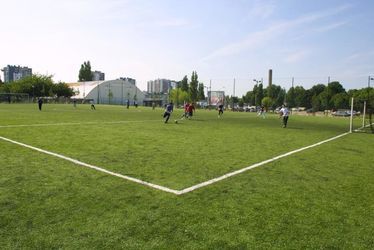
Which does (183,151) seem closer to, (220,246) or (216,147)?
(216,147)

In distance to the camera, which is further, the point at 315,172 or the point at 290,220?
the point at 315,172

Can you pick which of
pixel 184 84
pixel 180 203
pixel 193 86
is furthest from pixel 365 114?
pixel 184 84

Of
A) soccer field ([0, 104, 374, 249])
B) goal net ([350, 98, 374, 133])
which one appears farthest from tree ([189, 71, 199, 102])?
soccer field ([0, 104, 374, 249])

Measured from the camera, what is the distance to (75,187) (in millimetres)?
6641

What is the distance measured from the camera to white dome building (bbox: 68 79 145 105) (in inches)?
5231

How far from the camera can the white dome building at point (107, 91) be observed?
436 feet

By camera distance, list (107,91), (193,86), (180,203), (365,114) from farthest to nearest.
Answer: (107,91), (193,86), (365,114), (180,203)

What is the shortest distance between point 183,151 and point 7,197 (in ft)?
21.9

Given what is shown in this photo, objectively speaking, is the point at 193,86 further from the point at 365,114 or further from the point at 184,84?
the point at 365,114

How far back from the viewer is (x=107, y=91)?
14075cm

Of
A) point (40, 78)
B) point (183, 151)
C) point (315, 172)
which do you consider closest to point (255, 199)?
point (315, 172)

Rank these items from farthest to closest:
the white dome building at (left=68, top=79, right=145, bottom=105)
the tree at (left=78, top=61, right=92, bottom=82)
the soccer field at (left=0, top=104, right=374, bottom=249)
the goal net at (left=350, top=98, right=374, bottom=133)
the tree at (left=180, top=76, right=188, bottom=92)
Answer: the tree at (left=78, top=61, right=92, bottom=82) → the tree at (left=180, top=76, right=188, bottom=92) → the white dome building at (left=68, top=79, right=145, bottom=105) → the goal net at (left=350, top=98, right=374, bottom=133) → the soccer field at (left=0, top=104, right=374, bottom=249)

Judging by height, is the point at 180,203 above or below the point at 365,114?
below

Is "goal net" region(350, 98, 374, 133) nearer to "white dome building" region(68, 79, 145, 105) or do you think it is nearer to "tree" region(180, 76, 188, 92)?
"white dome building" region(68, 79, 145, 105)
